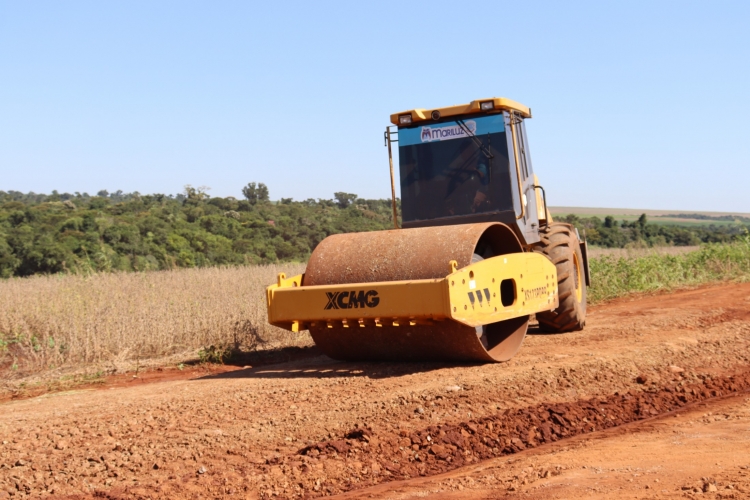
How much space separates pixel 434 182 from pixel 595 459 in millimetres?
4596

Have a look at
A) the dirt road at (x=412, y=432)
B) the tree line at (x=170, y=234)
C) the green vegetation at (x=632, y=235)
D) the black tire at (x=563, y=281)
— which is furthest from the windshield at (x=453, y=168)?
the green vegetation at (x=632, y=235)

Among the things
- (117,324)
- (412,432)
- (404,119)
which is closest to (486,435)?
(412,432)

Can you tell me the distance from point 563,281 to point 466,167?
68.9 inches

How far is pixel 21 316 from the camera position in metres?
10.7

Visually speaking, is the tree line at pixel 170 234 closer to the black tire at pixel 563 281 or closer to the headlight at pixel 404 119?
the black tire at pixel 563 281

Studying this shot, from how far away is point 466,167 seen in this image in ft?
28.4

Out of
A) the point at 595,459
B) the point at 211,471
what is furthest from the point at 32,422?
the point at 595,459

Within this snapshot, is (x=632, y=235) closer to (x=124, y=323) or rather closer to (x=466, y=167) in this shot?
(x=466, y=167)

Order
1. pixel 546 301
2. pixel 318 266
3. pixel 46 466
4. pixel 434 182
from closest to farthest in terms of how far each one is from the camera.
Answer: pixel 46 466
pixel 318 266
pixel 546 301
pixel 434 182

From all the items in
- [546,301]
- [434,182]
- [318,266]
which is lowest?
[546,301]

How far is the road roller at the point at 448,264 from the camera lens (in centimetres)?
679

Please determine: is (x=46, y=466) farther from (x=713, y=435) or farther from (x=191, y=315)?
(x=191, y=315)

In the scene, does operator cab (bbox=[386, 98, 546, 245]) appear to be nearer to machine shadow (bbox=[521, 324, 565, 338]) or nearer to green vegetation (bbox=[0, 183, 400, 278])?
machine shadow (bbox=[521, 324, 565, 338])

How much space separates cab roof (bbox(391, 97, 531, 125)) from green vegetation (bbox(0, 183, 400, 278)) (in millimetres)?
7695
